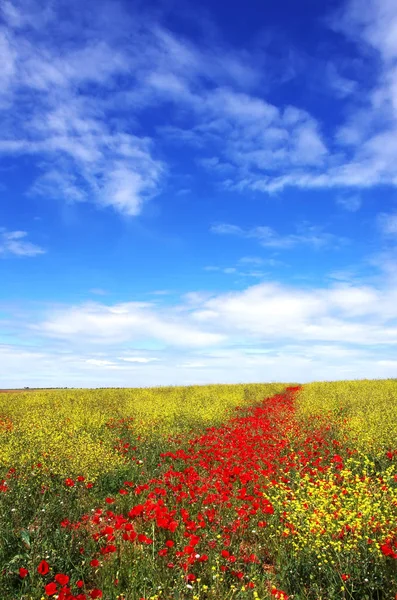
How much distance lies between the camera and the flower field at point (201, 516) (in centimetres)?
453

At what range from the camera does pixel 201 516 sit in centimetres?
565

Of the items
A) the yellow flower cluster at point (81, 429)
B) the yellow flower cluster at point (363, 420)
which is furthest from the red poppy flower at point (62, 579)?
the yellow flower cluster at point (363, 420)

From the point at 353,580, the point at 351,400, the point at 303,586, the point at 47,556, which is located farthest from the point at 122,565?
the point at 351,400

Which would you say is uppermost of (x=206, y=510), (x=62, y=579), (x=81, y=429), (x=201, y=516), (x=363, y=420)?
(x=363, y=420)

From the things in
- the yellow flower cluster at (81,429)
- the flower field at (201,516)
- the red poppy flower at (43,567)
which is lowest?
the flower field at (201,516)

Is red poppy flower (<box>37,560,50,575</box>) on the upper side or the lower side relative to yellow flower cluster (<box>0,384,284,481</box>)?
lower

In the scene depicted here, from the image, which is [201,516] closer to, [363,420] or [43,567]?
[43,567]

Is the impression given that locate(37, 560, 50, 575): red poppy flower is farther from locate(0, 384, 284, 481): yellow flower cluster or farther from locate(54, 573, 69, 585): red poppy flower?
locate(0, 384, 284, 481): yellow flower cluster

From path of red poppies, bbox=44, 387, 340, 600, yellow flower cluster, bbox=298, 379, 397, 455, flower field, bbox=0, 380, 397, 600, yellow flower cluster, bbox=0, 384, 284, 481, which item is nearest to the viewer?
flower field, bbox=0, 380, 397, 600

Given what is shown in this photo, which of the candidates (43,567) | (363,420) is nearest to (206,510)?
(43,567)

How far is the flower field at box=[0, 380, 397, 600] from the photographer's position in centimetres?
453

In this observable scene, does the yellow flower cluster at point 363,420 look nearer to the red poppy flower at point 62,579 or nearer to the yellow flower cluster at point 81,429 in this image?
the yellow flower cluster at point 81,429

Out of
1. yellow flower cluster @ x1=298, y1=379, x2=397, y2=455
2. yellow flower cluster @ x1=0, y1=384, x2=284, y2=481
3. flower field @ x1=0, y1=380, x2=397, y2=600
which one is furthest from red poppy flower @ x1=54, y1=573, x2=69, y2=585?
yellow flower cluster @ x1=298, y1=379, x2=397, y2=455

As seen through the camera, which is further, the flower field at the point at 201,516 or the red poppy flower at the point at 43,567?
the flower field at the point at 201,516
